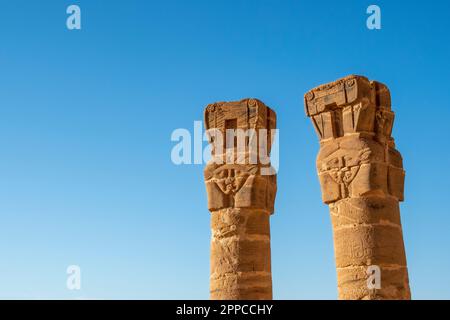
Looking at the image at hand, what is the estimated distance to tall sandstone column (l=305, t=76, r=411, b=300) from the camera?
10.1m

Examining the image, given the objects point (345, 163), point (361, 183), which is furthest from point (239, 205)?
point (361, 183)

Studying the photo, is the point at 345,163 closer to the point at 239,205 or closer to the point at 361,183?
the point at 361,183

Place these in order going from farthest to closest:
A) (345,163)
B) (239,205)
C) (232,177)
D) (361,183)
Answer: (232,177)
(239,205)
(345,163)
(361,183)

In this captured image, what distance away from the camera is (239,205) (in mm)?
11742

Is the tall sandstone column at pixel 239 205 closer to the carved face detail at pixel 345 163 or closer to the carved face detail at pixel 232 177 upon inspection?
the carved face detail at pixel 232 177

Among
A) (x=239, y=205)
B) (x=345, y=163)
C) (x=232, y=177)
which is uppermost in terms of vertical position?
(x=232, y=177)

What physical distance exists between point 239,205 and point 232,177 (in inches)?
23.6

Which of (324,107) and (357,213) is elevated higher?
(324,107)

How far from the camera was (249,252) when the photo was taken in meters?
11.6

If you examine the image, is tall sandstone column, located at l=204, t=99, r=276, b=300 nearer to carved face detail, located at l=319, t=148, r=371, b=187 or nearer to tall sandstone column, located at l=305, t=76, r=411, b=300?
tall sandstone column, located at l=305, t=76, r=411, b=300
